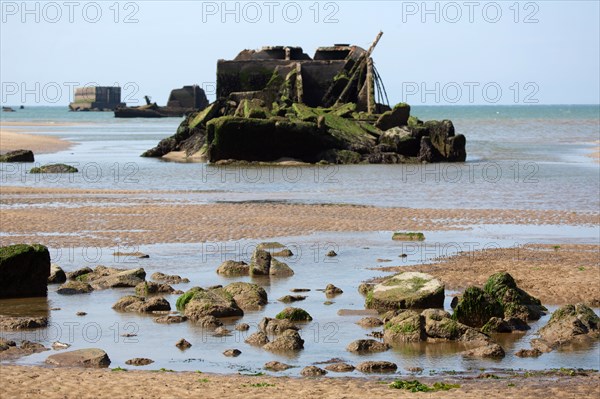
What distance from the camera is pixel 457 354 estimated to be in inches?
418

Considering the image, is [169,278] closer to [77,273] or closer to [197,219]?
[77,273]

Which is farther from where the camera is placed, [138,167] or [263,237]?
[138,167]

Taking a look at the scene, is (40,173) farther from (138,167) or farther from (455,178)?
(455,178)

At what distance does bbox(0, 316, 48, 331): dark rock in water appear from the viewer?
38.1 feet

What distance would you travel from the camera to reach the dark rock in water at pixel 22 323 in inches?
457

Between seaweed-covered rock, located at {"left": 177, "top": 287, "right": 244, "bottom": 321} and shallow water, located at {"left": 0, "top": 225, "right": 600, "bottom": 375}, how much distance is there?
0.19m

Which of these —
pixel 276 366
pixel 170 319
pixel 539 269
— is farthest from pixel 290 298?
pixel 539 269

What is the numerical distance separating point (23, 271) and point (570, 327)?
701 centimetres

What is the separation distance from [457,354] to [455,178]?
73.0 feet

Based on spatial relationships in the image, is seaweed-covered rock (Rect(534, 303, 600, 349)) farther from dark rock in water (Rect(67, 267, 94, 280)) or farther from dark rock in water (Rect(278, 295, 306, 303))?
dark rock in water (Rect(67, 267, 94, 280))

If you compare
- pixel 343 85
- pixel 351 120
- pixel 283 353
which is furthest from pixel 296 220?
pixel 343 85

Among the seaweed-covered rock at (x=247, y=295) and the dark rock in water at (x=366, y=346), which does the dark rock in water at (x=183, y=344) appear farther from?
the seaweed-covered rock at (x=247, y=295)

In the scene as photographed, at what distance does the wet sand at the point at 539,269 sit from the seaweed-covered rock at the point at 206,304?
335 cm

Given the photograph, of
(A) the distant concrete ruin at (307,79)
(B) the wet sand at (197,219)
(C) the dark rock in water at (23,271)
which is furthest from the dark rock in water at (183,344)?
(A) the distant concrete ruin at (307,79)
